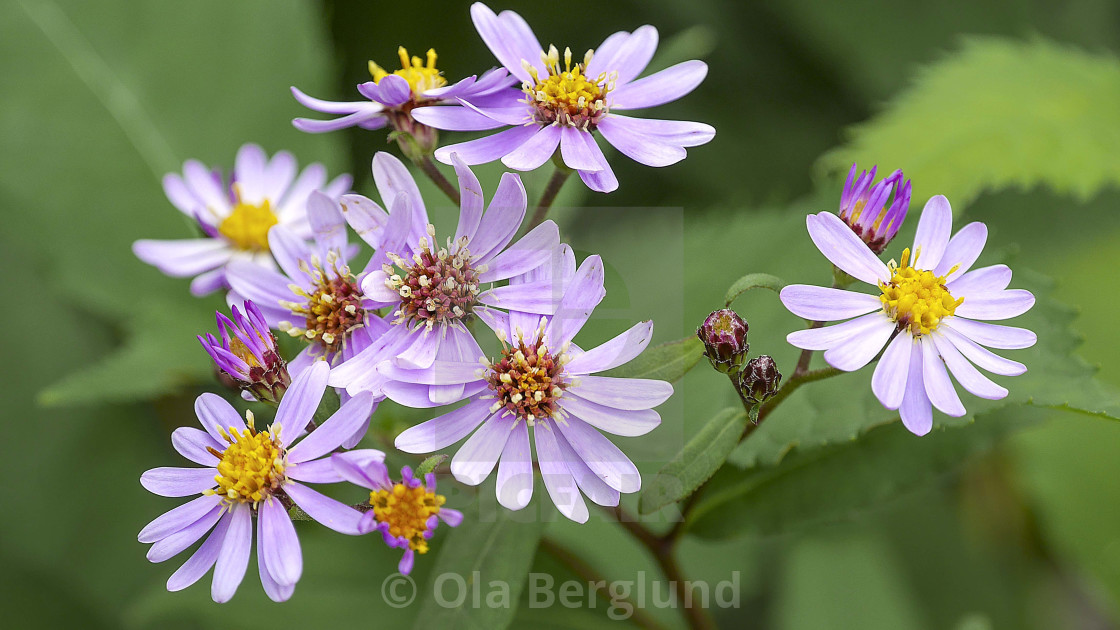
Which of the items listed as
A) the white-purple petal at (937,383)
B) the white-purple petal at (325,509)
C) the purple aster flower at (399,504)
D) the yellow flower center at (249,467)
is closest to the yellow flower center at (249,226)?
the yellow flower center at (249,467)

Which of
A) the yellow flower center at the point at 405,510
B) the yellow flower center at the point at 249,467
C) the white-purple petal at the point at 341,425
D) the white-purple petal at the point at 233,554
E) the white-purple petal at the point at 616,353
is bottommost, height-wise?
the white-purple petal at the point at 233,554

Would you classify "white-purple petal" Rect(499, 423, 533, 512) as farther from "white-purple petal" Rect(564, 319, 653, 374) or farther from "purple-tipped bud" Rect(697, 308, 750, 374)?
"purple-tipped bud" Rect(697, 308, 750, 374)

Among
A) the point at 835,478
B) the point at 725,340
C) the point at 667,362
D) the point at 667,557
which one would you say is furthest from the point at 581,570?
the point at 725,340

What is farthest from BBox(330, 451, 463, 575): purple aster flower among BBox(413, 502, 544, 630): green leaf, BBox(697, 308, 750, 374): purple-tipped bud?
BBox(697, 308, 750, 374): purple-tipped bud

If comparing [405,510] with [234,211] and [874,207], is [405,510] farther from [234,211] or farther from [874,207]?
[234,211]

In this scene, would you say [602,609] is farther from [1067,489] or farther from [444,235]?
[1067,489]

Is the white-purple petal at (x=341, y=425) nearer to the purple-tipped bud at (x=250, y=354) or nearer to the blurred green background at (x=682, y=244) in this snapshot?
the purple-tipped bud at (x=250, y=354)

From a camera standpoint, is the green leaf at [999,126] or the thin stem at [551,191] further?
the green leaf at [999,126]
